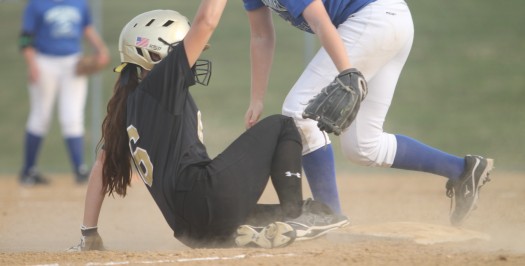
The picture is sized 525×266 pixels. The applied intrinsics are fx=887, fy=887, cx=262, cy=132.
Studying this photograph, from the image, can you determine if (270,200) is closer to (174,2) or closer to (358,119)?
(358,119)

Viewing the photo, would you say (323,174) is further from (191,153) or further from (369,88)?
(191,153)

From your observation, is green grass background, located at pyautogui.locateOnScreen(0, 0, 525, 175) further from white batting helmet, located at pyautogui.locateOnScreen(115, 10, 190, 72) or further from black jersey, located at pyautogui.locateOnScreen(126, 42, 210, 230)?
black jersey, located at pyautogui.locateOnScreen(126, 42, 210, 230)

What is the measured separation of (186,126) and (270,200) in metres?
3.17

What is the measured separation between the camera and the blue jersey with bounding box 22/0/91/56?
8.90 meters

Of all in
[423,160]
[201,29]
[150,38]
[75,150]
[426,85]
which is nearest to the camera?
[201,29]

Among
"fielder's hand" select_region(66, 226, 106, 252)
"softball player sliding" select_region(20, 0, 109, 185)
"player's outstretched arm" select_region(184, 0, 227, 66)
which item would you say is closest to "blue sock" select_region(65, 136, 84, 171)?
"softball player sliding" select_region(20, 0, 109, 185)

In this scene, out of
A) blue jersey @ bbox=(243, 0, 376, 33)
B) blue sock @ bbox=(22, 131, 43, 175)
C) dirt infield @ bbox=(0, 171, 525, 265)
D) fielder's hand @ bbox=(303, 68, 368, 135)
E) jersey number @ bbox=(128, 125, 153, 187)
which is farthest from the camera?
blue sock @ bbox=(22, 131, 43, 175)

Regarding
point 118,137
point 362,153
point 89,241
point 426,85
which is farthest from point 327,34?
point 426,85

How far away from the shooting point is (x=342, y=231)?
4562mm

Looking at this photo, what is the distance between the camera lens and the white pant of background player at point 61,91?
8.88 metres

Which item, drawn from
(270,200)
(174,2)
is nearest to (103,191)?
(270,200)

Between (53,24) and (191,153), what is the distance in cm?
536

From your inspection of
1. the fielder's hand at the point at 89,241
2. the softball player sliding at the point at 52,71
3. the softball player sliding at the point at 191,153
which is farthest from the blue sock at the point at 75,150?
the softball player sliding at the point at 191,153

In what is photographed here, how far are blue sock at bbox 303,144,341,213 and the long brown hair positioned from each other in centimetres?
88
